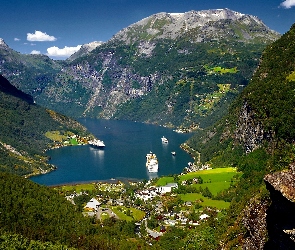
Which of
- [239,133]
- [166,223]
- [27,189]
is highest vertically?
[239,133]

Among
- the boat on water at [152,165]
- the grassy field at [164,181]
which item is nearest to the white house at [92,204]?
the grassy field at [164,181]

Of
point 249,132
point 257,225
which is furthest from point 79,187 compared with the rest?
point 257,225

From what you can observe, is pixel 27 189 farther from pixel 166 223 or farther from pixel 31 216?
pixel 166 223

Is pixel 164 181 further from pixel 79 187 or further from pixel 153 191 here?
pixel 79 187

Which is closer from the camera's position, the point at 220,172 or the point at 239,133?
the point at 220,172

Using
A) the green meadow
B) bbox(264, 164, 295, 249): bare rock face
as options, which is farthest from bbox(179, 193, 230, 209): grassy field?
bbox(264, 164, 295, 249): bare rock face

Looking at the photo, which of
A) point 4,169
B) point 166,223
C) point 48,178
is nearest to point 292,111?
point 166,223

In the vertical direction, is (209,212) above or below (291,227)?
below

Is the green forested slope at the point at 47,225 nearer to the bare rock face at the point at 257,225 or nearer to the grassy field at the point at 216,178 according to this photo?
the grassy field at the point at 216,178

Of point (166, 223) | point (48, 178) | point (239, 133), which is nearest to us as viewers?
point (166, 223)
